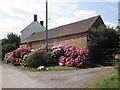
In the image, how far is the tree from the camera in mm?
47031

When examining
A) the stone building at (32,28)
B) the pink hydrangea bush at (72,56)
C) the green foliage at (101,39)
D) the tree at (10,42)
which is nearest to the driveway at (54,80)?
the pink hydrangea bush at (72,56)

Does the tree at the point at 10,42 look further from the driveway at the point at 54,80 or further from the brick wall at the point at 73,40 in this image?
the driveway at the point at 54,80

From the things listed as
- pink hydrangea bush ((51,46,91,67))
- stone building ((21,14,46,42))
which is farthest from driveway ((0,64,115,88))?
stone building ((21,14,46,42))

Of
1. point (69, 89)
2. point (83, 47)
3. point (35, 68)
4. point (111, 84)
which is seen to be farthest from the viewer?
point (83, 47)

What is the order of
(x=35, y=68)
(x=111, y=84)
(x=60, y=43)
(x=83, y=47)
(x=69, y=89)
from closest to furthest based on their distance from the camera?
(x=111, y=84), (x=69, y=89), (x=35, y=68), (x=83, y=47), (x=60, y=43)

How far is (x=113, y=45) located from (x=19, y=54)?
1213 centimetres

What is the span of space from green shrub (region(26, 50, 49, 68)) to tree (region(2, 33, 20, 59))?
68.1 ft

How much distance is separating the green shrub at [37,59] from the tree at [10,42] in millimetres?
20765

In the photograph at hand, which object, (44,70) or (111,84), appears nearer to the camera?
(111,84)

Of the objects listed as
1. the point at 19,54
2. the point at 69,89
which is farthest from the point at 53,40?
the point at 69,89

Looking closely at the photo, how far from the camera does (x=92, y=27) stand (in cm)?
2809

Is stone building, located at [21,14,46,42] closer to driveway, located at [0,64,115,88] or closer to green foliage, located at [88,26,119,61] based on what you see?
green foliage, located at [88,26,119,61]

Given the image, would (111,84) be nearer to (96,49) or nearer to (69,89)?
(69,89)

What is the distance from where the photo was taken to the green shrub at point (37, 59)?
26250mm
